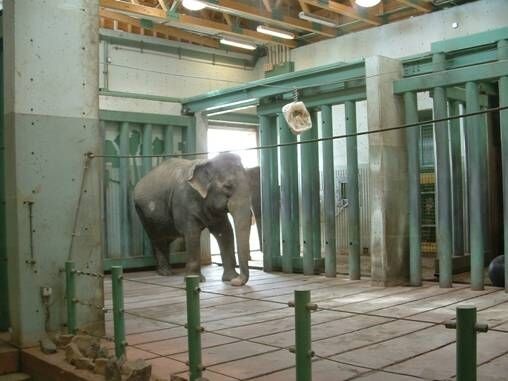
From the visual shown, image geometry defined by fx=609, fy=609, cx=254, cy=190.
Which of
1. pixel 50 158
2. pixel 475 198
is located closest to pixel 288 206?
pixel 475 198

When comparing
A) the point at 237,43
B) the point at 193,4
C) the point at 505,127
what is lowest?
the point at 505,127

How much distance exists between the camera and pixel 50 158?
5227mm

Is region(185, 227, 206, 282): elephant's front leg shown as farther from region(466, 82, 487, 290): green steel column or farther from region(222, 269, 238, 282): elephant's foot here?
region(466, 82, 487, 290): green steel column

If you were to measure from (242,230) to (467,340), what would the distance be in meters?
5.86

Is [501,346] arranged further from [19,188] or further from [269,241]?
[269,241]

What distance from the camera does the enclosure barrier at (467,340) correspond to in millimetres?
2287

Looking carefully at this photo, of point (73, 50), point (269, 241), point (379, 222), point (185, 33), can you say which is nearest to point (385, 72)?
point (379, 222)

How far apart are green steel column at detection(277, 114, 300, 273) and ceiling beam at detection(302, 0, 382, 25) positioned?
10.1ft

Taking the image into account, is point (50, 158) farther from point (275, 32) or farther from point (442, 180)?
point (275, 32)

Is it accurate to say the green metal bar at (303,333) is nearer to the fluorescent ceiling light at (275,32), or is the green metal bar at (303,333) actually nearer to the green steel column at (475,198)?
the green steel column at (475,198)

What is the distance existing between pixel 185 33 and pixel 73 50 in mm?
8135

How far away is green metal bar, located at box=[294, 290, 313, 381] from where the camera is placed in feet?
9.71

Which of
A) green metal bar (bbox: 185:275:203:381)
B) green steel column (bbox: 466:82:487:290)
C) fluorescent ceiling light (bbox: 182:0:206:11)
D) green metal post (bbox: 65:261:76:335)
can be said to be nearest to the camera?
green metal bar (bbox: 185:275:203:381)

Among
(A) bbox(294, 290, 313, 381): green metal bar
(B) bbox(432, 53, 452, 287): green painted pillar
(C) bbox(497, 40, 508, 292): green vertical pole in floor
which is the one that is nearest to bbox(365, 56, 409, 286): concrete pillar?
(B) bbox(432, 53, 452, 287): green painted pillar
